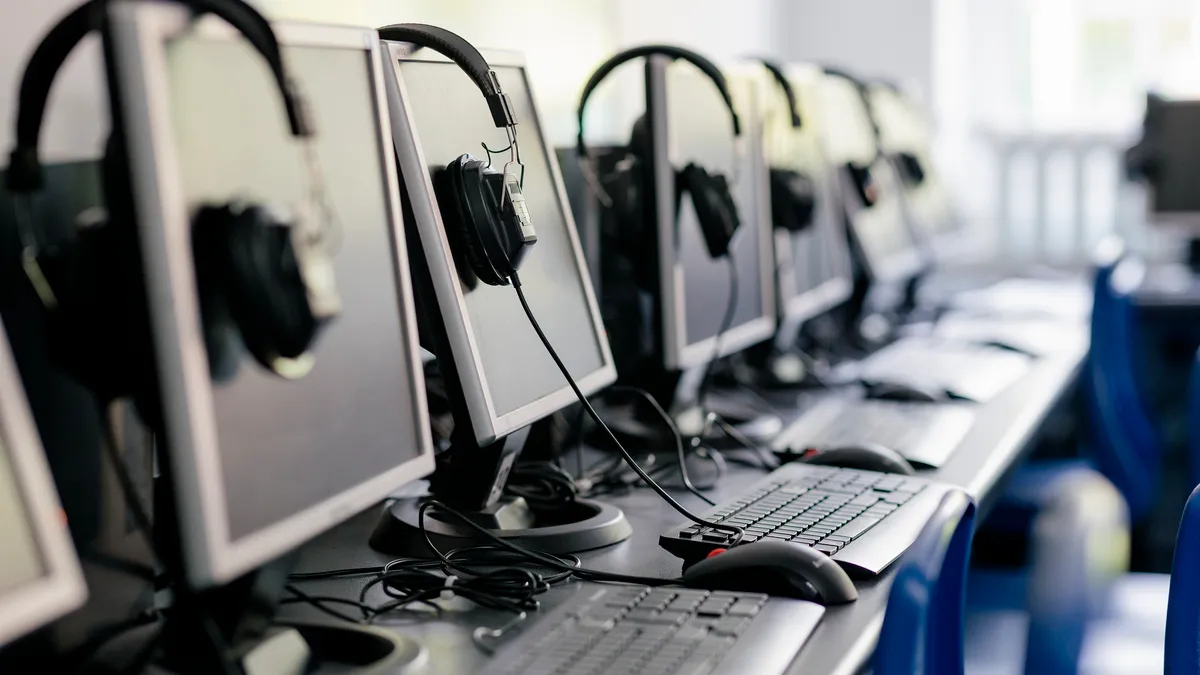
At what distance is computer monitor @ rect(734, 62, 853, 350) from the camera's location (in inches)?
80.1

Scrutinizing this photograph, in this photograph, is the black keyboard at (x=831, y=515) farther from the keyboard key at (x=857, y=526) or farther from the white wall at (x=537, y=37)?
the white wall at (x=537, y=37)

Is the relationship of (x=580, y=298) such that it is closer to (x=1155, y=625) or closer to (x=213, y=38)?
(x=213, y=38)

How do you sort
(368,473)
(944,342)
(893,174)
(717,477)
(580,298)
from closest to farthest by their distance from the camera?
(368,473) < (580,298) < (717,477) < (944,342) < (893,174)

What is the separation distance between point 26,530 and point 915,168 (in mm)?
2396

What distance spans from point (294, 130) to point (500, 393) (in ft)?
1.38

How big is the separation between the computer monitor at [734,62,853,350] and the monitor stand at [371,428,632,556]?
32.4 inches

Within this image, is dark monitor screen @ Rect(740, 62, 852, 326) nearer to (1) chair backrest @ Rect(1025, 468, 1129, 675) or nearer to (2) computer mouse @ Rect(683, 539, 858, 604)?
(1) chair backrest @ Rect(1025, 468, 1129, 675)

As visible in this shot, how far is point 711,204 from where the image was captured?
5.24 ft

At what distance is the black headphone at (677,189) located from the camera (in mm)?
1592

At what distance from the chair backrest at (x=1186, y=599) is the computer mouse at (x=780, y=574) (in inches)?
10.9

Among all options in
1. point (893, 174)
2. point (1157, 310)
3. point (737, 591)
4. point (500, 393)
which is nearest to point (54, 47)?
point (500, 393)

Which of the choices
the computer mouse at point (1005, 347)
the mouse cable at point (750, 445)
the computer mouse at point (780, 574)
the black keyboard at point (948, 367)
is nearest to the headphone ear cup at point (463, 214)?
the computer mouse at point (780, 574)

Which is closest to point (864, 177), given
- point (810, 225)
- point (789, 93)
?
point (810, 225)

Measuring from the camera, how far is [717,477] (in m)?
1.55
